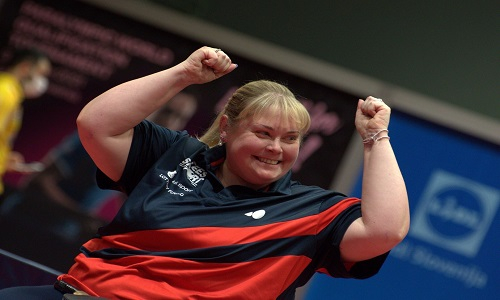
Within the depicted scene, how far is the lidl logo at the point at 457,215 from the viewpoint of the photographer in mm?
5219

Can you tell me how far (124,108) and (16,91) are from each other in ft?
10.5

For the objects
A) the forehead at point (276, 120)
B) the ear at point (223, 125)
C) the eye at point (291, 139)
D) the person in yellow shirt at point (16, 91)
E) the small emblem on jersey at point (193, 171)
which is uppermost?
the forehead at point (276, 120)

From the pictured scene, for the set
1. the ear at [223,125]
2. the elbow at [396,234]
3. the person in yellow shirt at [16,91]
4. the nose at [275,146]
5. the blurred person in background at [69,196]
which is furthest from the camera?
the person in yellow shirt at [16,91]

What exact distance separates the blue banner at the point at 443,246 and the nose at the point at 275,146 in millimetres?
2918

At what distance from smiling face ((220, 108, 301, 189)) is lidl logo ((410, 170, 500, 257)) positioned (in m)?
2.89

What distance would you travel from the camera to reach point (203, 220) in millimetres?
2367

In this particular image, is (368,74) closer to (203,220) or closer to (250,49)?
(250,49)

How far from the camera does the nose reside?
243 cm

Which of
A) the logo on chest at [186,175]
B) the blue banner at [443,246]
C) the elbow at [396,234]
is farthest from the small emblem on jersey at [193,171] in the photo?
the blue banner at [443,246]

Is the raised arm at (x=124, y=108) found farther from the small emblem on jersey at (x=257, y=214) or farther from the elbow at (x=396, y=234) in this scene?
the elbow at (x=396, y=234)

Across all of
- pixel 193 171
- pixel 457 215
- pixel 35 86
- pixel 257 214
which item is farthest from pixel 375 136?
pixel 35 86

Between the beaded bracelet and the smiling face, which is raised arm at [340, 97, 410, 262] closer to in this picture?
the beaded bracelet

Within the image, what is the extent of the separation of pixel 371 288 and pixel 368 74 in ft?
4.79

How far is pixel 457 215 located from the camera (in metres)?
5.22
